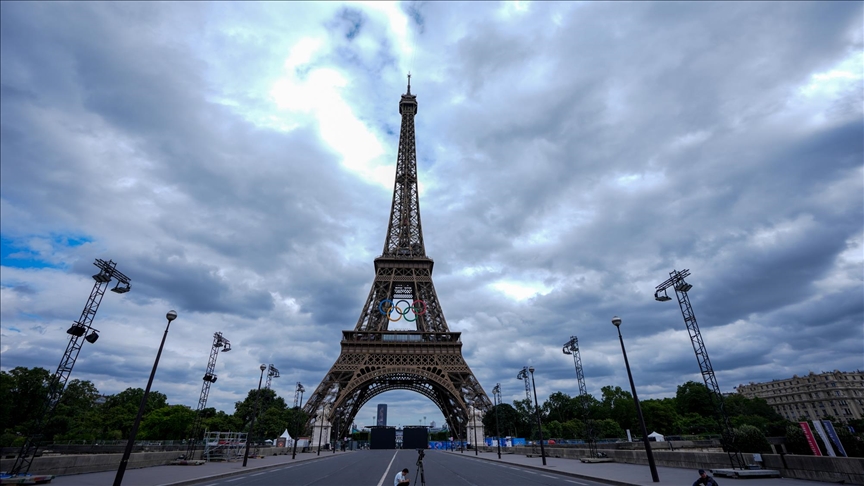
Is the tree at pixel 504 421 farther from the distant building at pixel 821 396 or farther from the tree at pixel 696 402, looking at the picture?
the distant building at pixel 821 396

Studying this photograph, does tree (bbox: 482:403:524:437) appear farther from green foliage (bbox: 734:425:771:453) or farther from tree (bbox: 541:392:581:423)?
green foliage (bbox: 734:425:771:453)

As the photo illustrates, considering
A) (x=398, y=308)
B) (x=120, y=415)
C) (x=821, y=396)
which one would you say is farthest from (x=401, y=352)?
(x=821, y=396)

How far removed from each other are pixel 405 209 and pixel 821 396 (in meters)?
146

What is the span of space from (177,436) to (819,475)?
8776 cm

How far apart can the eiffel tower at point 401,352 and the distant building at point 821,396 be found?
12134 cm

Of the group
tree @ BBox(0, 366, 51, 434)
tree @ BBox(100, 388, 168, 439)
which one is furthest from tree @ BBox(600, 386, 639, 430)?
tree @ BBox(0, 366, 51, 434)

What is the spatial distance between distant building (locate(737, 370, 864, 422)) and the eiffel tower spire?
425 ft

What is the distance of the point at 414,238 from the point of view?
7656cm

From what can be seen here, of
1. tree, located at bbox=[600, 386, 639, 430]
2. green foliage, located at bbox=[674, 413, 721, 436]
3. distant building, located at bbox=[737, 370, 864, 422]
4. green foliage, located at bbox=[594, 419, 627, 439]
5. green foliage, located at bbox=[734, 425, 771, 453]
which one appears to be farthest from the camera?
distant building, located at bbox=[737, 370, 864, 422]

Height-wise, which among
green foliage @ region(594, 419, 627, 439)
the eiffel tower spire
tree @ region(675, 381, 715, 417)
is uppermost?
the eiffel tower spire

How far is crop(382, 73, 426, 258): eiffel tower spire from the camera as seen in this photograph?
74688 millimetres

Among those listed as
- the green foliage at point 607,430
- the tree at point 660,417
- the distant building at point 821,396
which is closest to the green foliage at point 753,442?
the green foliage at point 607,430

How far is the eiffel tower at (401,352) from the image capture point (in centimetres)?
5816

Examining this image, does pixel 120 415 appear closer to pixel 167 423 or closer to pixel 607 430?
pixel 167 423
